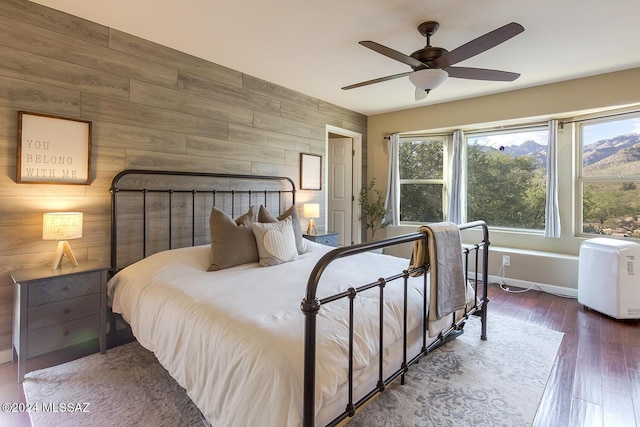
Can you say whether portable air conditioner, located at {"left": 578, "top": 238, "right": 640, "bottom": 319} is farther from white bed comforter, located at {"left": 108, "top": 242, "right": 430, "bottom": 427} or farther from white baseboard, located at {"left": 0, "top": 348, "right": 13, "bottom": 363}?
white baseboard, located at {"left": 0, "top": 348, "right": 13, "bottom": 363}

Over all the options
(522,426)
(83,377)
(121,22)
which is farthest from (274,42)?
(522,426)

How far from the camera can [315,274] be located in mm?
1131

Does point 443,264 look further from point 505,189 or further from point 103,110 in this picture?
point 505,189

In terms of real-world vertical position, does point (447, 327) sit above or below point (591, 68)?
below

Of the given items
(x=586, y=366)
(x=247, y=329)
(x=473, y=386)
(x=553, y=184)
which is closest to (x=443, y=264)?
(x=473, y=386)

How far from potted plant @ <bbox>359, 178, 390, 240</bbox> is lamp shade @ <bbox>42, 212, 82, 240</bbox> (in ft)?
12.9

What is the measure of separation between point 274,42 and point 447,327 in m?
2.70

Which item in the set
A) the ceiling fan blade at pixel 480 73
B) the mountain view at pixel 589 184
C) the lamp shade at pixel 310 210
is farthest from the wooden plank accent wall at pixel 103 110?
the mountain view at pixel 589 184

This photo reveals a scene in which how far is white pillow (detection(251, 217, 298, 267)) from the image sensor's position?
2574 mm

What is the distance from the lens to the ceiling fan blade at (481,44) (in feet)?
6.00

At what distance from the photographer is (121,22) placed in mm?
2482

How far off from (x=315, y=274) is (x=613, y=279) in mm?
3488

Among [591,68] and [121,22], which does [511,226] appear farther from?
[121,22]

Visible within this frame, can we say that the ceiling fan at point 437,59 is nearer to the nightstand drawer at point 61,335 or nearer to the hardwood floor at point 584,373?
the hardwood floor at point 584,373
